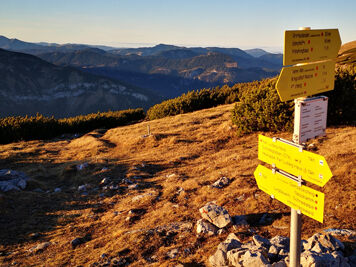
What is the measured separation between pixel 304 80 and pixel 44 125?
102 ft

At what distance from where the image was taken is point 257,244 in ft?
17.9

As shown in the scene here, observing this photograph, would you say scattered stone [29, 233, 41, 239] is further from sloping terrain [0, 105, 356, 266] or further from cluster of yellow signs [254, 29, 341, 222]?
cluster of yellow signs [254, 29, 341, 222]

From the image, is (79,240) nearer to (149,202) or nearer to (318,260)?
(149,202)

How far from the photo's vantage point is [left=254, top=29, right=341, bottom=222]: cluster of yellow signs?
11.3 feet

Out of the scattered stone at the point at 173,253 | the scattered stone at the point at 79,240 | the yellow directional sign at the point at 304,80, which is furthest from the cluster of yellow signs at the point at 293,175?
the scattered stone at the point at 79,240

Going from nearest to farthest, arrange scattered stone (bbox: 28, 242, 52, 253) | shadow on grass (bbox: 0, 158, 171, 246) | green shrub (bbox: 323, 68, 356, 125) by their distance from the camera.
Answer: scattered stone (bbox: 28, 242, 52, 253) < shadow on grass (bbox: 0, 158, 171, 246) < green shrub (bbox: 323, 68, 356, 125)

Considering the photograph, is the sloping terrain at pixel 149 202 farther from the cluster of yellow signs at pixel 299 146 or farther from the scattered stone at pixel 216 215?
the cluster of yellow signs at pixel 299 146

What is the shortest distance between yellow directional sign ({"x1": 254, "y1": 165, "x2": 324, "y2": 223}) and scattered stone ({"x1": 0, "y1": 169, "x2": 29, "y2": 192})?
1138 cm

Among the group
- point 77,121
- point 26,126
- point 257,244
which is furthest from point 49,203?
point 77,121

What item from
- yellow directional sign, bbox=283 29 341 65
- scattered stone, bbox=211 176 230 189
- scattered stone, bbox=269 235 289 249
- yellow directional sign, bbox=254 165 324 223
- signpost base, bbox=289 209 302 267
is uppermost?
yellow directional sign, bbox=283 29 341 65

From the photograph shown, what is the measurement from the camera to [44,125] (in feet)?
99.9

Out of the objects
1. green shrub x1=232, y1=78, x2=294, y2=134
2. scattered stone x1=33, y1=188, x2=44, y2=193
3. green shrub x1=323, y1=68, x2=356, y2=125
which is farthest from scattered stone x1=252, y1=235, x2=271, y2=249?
scattered stone x1=33, y1=188, x2=44, y2=193

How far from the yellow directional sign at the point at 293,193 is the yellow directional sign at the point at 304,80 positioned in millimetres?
1110

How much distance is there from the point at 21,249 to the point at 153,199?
4.16 metres
